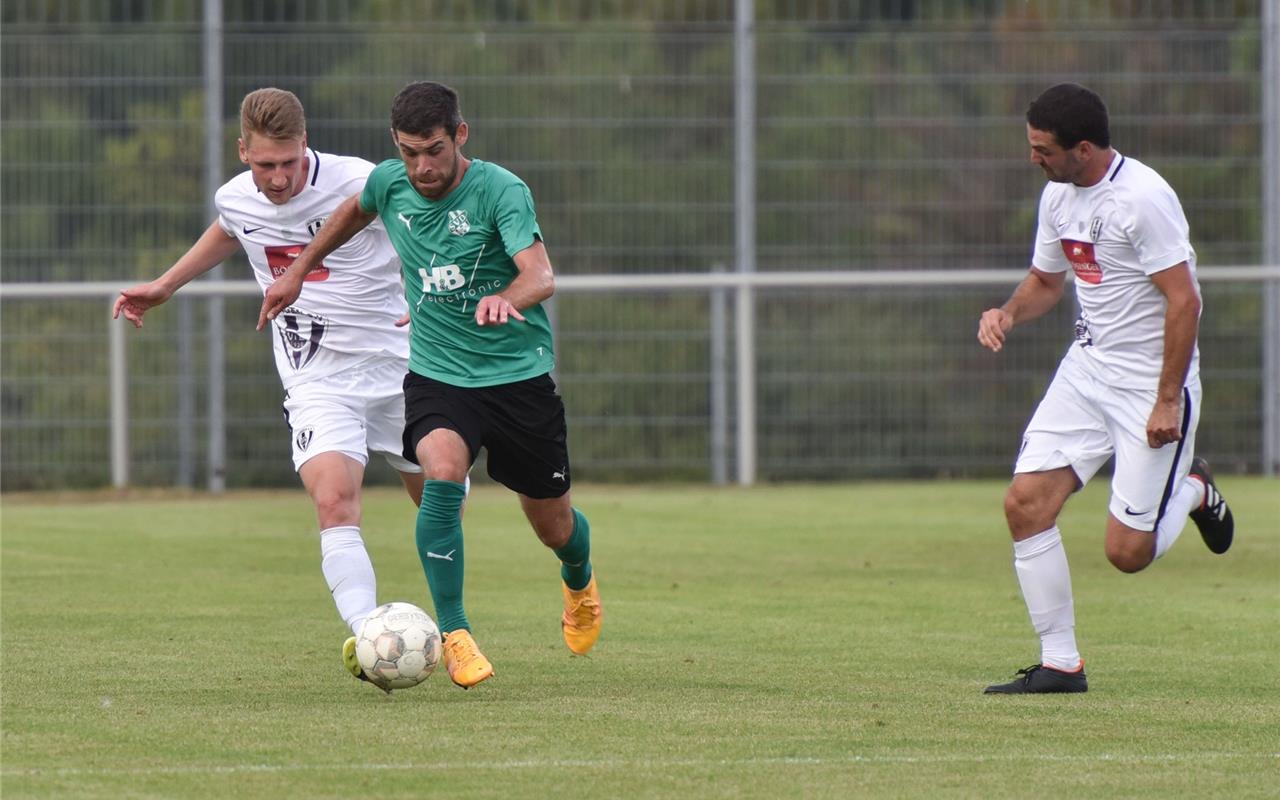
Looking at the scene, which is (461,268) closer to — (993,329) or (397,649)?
(397,649)

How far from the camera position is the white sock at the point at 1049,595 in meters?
6.98

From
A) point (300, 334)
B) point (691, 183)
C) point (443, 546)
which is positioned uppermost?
point (691, 183)

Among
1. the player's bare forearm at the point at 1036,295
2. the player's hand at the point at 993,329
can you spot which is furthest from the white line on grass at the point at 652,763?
the player's bare forearm at the point at 1036,295

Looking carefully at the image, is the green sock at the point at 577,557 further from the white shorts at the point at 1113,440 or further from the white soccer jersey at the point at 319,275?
the white shorts at the point at 1113,440

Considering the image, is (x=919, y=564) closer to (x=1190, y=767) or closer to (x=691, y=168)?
(x=1190, y=767)

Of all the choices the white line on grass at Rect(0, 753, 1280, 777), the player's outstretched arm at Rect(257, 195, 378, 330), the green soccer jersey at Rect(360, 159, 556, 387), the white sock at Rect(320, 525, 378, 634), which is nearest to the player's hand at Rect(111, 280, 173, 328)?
the player's outstretched arm at Rect(257, 195, 378, 330)

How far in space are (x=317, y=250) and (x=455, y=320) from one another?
58cm

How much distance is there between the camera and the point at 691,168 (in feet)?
60.6

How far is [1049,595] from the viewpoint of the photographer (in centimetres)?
707

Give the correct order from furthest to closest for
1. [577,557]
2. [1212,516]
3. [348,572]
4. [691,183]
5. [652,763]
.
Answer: [691,183] → [1212,516] → [577,557] → [348,572] → [652,763]

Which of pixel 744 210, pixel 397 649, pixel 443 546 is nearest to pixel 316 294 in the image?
pixel 443 546

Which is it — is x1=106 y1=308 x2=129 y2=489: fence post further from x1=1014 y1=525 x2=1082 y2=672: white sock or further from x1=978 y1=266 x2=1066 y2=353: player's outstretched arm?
x1=1014 y1=525 x2=1082 y2=672: white sock

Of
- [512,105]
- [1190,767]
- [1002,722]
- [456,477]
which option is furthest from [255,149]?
[512,105]

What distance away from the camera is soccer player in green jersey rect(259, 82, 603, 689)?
6.87m
